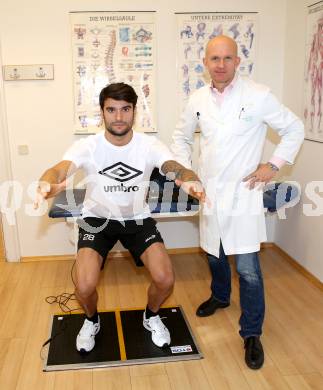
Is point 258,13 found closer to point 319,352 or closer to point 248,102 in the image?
point 248,102

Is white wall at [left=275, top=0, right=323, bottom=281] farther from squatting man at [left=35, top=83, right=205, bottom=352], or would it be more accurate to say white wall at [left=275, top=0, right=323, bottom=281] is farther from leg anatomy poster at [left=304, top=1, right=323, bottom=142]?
squatting man at [left=35, top=83, right=205, bottom=352]

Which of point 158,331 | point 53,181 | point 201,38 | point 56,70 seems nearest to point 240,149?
point 53,181

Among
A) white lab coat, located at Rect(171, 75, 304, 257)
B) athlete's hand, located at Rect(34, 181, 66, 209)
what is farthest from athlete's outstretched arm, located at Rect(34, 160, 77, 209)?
white lab coat, located at Rect(171, 75, 304, 257)

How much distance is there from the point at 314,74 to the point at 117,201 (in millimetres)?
1655

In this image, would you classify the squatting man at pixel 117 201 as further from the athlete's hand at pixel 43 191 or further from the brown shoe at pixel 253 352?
the brown shoe at pixel 253 352

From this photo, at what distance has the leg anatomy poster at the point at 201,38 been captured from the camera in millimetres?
3137

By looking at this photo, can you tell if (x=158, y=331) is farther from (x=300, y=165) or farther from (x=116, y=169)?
(x=300, y=165)

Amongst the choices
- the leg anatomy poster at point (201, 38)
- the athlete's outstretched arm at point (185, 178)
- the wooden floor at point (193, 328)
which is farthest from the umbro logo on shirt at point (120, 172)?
the leg anatomy poster at point (201, 38)

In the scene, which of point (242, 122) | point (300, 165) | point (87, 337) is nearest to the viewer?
point (242, 122)

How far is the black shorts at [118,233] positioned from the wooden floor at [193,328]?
58 cm

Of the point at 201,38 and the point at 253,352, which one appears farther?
the point at 201,38

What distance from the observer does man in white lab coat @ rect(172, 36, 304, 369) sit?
2055 millimetres

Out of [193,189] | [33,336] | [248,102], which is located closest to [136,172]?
[193,189]

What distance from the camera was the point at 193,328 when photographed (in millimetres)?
2398
